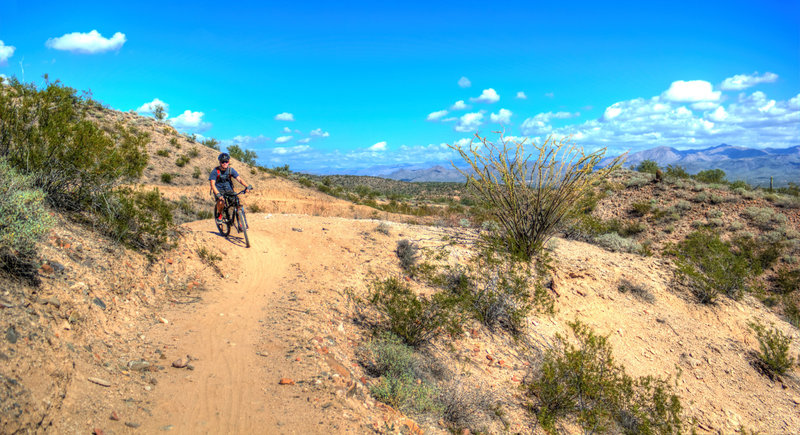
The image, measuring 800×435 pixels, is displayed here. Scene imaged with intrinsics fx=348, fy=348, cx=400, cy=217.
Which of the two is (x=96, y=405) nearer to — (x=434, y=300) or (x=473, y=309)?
(x=434, y=300)

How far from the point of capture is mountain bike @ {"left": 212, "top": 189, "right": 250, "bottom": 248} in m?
8.05

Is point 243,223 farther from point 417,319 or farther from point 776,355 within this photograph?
point 776,355

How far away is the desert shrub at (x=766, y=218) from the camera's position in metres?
14.9

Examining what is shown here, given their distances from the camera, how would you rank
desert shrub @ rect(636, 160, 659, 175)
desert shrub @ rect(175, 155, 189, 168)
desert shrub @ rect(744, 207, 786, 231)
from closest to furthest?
desert shrub @ rect(744, 207, 786, 231) → desert shrub @ rect(175, 155, 189, 168) → desert shrub @ rect(636, 160, 659, 175)

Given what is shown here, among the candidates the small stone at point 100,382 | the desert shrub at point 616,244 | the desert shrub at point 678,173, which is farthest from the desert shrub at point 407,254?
the desert shrub at point 678,173

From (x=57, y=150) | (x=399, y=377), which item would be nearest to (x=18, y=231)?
(x=57, y=150)

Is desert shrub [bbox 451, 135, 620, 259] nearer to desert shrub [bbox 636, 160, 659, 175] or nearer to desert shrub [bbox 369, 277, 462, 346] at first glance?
desert shrub [bbox 369, 277, 462, 346]

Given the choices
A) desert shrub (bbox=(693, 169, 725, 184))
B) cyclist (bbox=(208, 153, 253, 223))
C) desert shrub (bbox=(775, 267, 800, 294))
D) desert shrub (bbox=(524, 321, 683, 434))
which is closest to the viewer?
desert shrub (bbox=(524, 321, 683, 434))

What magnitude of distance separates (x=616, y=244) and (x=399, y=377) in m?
10.1

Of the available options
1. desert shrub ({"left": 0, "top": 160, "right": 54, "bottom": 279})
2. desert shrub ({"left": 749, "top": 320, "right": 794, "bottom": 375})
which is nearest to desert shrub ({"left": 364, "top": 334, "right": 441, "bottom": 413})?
desert shrub ({"left": 0, "top": 160, "right": 54, "bottom": 279})

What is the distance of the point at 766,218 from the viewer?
15.1 metres

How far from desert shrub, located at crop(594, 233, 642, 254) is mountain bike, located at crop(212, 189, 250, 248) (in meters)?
11.0

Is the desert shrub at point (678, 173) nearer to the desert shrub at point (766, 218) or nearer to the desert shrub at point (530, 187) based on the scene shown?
the desert shrub at point (766, 218)

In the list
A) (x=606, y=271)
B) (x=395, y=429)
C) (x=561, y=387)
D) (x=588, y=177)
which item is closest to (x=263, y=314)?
(x=395, y=429)
